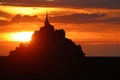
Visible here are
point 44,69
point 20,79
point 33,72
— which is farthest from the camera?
point 44,69

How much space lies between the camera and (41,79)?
332 feet

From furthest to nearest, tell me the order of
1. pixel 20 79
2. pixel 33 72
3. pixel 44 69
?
pixel 44 69 < pixel 33 72 < pixel 20 79

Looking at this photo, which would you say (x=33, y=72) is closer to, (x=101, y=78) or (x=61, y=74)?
(x=61, y=74)

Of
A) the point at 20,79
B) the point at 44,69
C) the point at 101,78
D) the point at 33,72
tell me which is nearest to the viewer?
the point at 20,79

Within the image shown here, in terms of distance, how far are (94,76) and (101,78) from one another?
268 cm

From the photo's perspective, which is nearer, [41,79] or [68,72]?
[41,79]

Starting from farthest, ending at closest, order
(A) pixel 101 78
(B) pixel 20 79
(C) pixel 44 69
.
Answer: (C) pixel 44 69 < (A) pixel 101 78 < (B) pixel 20 79

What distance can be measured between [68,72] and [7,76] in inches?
609

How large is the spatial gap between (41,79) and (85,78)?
815cm

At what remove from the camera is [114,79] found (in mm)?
105188

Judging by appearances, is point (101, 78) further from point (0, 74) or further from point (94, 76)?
point (0, 74)

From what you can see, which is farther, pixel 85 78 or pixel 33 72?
pixel 33 72

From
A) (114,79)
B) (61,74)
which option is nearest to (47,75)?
(61,74)

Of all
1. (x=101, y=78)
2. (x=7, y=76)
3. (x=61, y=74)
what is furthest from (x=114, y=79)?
(x=7, y=76)
